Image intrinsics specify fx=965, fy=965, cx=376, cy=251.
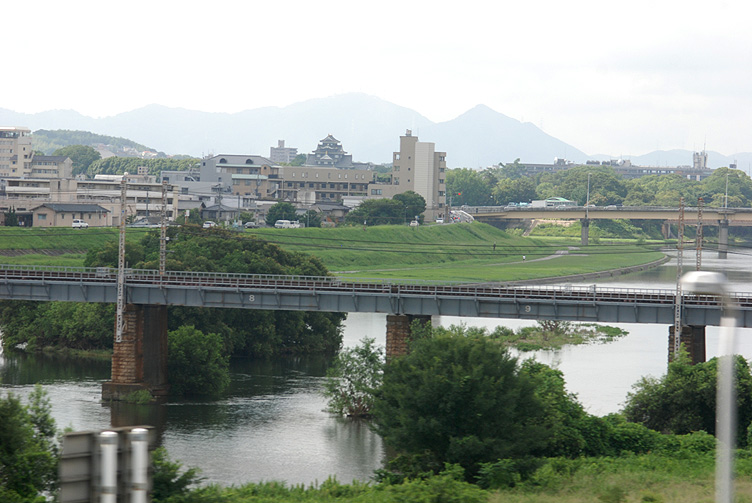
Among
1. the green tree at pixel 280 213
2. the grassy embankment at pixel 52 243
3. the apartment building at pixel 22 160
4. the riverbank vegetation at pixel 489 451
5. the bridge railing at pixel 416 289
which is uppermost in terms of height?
the apartment building at pixel 22 160

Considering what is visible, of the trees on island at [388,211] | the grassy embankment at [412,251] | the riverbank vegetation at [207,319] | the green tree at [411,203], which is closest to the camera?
the riverbank vegetation at [207,319]

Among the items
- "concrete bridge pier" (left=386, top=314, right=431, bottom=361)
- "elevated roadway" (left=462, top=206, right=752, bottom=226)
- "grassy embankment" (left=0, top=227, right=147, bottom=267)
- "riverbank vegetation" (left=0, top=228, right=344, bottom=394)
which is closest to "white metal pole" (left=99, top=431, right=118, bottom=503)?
"concrete bridge pier" (left=386, top=314, right=431, bottom=361)

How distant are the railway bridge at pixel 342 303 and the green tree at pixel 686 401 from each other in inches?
313

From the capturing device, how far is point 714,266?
135 m

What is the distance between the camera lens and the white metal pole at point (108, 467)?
12.6 m

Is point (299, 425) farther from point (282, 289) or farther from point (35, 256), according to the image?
point (35, 256)

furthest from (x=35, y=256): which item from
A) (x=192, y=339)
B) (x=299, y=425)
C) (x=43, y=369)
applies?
(x=299, y=425)

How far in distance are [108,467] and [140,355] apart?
46.5 meters

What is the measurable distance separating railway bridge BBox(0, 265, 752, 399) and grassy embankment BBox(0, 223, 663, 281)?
39.4m

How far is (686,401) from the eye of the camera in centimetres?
4553

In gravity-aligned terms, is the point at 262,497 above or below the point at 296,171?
below

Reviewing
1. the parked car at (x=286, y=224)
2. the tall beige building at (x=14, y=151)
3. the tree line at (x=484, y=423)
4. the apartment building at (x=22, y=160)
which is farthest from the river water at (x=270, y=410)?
→ the tall beige building at (x=14, y=151)

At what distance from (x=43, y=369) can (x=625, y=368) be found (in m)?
38.9

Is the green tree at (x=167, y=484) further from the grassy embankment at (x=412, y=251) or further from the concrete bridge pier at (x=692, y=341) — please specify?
the grassy embankment at (x=412, y=251)
